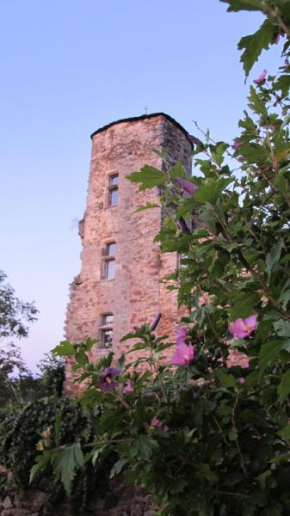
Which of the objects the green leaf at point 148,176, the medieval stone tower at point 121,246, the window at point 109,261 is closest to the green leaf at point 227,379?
the green leaf at point 148,176

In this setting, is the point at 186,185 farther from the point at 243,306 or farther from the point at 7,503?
the point at 7,503

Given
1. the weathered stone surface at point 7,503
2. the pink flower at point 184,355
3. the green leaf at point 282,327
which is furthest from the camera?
the weathered stone surface at point 7,503

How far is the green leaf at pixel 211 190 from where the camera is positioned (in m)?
1.28

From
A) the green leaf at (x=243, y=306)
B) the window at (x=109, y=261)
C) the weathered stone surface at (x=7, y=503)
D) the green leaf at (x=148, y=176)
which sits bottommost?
the weathered stone surface at (x=7, y=503)

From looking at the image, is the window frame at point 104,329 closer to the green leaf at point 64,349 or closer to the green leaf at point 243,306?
the green leaf at point 64,349

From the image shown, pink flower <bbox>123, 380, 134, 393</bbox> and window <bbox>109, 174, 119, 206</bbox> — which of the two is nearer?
pink flower <bbox>123, 380, 134, 393</bbox>

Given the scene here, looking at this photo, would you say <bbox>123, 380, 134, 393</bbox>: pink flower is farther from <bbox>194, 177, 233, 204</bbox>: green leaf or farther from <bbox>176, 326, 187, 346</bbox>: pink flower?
<bbox>194, 177, 233, 204</bbox>: green leaf

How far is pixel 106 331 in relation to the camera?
13.1 meters

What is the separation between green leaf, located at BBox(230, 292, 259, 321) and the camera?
1.31m

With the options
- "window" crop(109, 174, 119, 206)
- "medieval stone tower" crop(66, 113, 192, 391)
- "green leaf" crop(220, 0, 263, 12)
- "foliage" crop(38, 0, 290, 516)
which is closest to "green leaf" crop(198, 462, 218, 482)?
"foliage" crop(38, 0, 290, 516)

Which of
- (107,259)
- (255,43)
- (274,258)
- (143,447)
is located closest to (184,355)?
(143,447)

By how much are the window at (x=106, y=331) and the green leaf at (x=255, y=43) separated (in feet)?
39.3

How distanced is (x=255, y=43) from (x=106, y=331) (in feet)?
40.7

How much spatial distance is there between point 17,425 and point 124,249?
6621 mm
